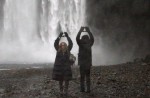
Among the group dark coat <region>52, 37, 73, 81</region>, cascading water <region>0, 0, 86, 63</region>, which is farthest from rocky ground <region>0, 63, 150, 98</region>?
cascading water <region>0, 0, 86, 63</region>

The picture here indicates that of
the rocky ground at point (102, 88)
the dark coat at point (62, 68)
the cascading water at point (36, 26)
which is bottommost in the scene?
the rocky ground at point (102, 88)

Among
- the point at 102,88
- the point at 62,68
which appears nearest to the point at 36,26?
the point at 102,88

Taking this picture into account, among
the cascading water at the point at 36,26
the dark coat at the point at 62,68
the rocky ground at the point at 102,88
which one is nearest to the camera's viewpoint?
the dark coat at the point at 62,68

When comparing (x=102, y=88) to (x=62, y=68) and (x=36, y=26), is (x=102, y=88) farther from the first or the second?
(x=36, y=26)

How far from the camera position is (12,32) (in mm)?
78875

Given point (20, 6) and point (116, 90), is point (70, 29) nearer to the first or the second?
point (20, 6)

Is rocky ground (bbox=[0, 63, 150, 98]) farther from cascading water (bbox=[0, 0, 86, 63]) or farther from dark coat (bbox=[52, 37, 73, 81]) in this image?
cascading water (bbox=[0, 0, 86, 63])

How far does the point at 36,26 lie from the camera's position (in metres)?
76.1

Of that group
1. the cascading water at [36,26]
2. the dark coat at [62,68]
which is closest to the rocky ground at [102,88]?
the dark coat at [62,68]

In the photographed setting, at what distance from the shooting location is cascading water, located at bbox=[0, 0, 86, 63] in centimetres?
5991

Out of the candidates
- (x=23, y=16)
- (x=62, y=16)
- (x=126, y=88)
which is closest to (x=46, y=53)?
(x=62, y=16)

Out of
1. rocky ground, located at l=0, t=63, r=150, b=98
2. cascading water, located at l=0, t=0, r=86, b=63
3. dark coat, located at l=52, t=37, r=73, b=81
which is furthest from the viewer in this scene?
cascading water, located at l=0, t=0, r=86, b=63

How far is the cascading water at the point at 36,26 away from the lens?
59906mm

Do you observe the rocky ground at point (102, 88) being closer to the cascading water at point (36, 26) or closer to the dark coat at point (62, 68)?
the dark coat at point (62, 68)
